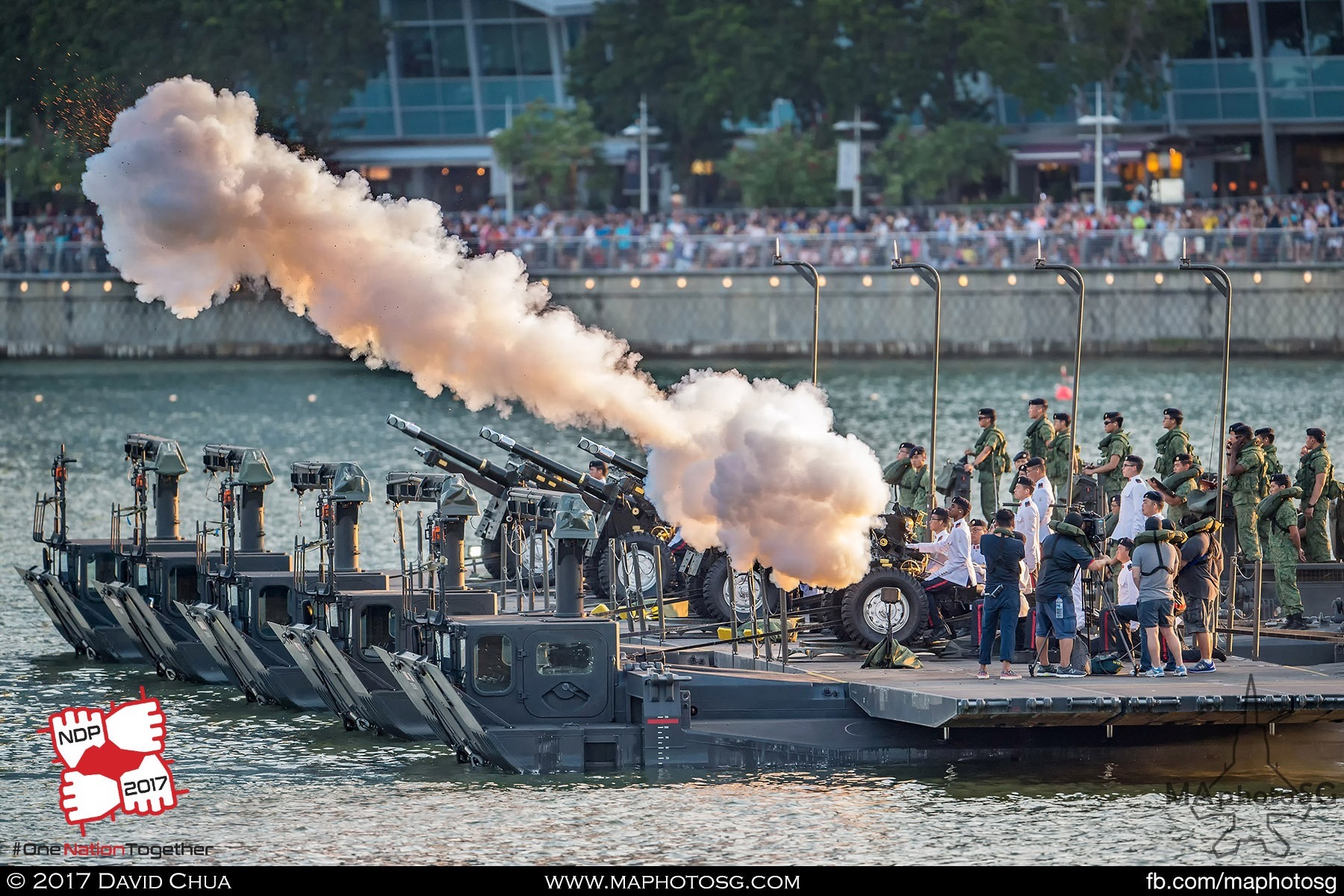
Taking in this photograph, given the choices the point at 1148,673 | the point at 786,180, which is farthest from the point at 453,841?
the point at 786,180

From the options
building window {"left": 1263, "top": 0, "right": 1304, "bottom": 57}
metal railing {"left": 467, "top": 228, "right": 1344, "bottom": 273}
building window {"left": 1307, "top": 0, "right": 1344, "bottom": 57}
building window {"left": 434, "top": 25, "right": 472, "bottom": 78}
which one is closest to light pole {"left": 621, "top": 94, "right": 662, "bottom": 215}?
metal railing {"left": 467, "top": 228, "right": 1344, "bottom": 273}

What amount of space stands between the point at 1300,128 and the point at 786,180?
18.7 meters

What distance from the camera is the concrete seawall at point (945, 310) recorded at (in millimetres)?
76438

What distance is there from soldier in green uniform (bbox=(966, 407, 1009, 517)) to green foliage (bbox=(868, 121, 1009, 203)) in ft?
164

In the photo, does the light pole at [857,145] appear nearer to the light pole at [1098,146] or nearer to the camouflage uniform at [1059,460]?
the light pole at [1098,146]

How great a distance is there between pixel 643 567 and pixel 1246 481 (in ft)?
23.7

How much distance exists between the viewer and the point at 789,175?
86750mm

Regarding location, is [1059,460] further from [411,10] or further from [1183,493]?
[411,10]

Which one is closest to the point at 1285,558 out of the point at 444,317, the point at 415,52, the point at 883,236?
the point at 444,317

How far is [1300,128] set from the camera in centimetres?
9212

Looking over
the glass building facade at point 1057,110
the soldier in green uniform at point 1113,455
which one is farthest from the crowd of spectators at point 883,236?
the soldier in green uniform at point 1113,455

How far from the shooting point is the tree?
221 ft
